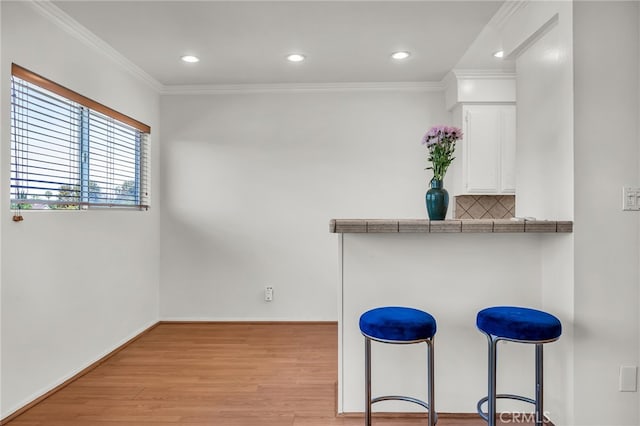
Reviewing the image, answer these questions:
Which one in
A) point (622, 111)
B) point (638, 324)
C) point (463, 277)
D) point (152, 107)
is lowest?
point (638, 324)

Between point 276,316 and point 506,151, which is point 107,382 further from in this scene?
point 506,151

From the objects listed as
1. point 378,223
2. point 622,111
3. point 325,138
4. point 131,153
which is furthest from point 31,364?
point 622,111

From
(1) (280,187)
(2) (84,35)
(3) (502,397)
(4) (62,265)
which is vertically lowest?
(3) (502,397)

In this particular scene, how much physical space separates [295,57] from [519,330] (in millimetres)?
2776

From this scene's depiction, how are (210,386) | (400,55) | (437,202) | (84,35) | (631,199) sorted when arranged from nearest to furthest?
(631,199) < (437,202) < (210,386) < (84,35) < (400,55)

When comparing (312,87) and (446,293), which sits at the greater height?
(312,87)

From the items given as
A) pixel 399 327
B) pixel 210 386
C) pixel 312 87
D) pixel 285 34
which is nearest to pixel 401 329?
pixel 399 327

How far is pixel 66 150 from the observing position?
2.78 metres

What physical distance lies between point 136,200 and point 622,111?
3.89 m

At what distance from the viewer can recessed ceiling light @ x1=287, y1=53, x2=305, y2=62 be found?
3346mm

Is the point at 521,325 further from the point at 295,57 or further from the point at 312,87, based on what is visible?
the point at 312,87

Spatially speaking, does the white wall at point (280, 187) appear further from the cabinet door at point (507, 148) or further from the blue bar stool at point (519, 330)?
the blue bar stool at point (519, 330)

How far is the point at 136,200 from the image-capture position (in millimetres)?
3814

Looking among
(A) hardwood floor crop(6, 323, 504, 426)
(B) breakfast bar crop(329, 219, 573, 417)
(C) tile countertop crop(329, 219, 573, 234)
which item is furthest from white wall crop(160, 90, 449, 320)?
(C) tile countertop crop(329, 219, 573, 234)
